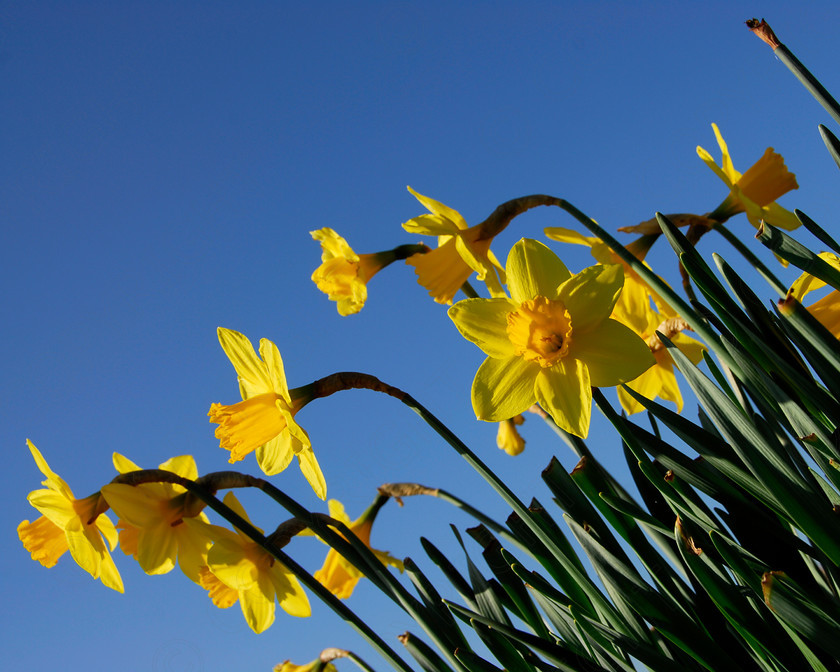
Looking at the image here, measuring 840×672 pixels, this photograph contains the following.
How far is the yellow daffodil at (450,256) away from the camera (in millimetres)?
1613

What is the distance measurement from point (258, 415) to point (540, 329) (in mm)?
760

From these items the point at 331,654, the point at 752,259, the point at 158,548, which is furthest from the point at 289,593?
the point at 752,259

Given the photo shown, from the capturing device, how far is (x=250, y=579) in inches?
60.0

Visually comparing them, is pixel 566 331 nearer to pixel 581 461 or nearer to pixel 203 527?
pixel 581 461

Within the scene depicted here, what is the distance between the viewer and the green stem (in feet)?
4.49

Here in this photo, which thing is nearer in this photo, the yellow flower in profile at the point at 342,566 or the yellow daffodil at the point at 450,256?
the yellow daffodil at the point at 450,256

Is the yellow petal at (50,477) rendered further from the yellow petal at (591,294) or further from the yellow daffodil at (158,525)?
the yellow petal at (591,294)

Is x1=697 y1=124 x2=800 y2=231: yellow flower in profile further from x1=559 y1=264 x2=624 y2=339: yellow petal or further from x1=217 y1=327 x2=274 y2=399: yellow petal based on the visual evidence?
x1=217 y1=327 x2=274 y2=399: yellow petal

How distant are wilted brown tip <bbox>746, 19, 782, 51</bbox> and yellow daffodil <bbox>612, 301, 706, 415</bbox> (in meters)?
0.64

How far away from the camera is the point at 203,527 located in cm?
149

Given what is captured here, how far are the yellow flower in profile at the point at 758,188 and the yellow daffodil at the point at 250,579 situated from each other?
4.71 feet

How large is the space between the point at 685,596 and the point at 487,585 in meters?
0.42

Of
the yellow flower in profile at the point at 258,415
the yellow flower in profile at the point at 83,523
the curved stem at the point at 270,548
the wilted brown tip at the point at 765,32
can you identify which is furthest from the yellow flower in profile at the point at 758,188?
the yellow flower in profile at the point at 83,523

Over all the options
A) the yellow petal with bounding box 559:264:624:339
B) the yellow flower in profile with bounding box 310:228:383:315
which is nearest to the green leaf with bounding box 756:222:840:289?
the yellow petal with bounding box 559:264:624:339
